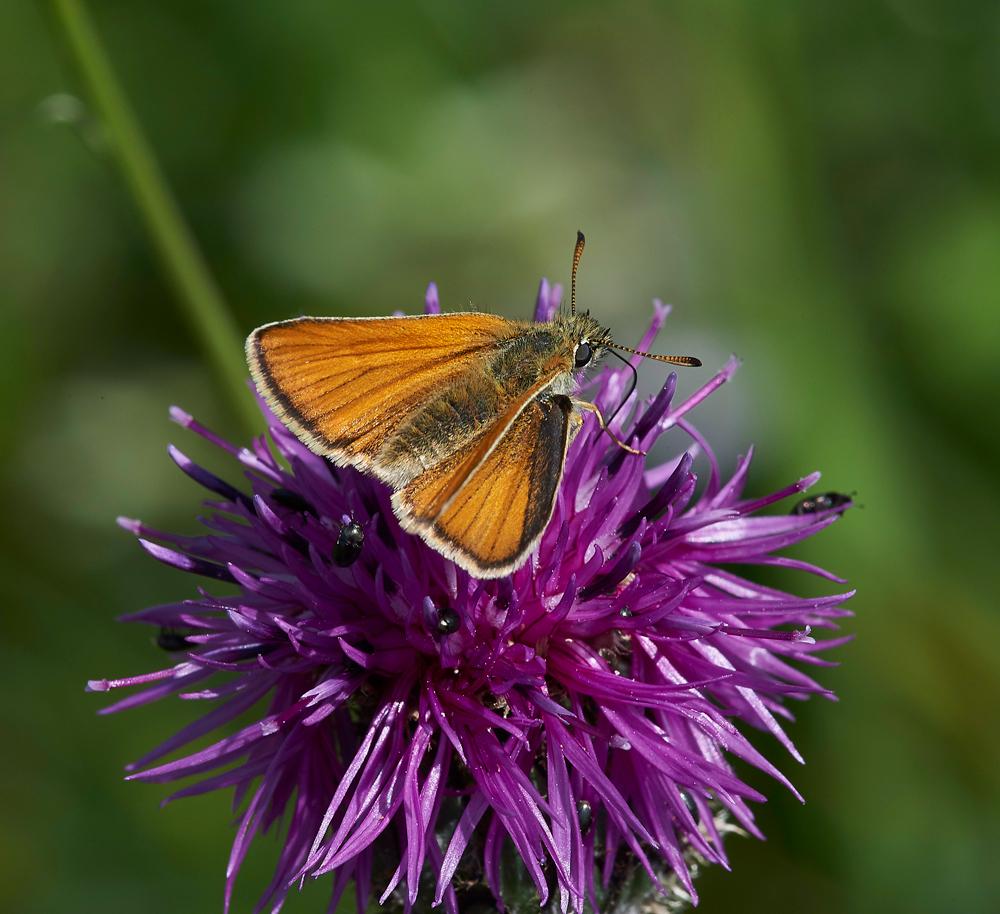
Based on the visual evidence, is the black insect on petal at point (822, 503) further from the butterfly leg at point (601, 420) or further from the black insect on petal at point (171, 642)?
the black insect on petal at point (171, 642)

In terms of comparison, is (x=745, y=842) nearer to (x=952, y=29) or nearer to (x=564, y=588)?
(x=564, y=588)

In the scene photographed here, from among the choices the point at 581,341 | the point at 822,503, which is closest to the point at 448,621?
the point at 581,341

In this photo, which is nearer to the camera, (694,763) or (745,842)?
(694,763)

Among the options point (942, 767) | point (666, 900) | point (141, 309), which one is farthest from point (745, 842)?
point (141, 309)

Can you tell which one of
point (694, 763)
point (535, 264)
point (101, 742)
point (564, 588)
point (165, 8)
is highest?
point (165, 8)

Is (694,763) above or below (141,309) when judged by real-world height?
below

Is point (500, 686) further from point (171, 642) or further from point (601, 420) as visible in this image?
point (171, 642)

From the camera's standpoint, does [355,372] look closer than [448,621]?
No

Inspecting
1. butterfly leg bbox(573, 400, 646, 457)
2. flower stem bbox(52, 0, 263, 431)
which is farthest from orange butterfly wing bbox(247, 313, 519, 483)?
flower stem bbox(52, 0, 263, 431)
